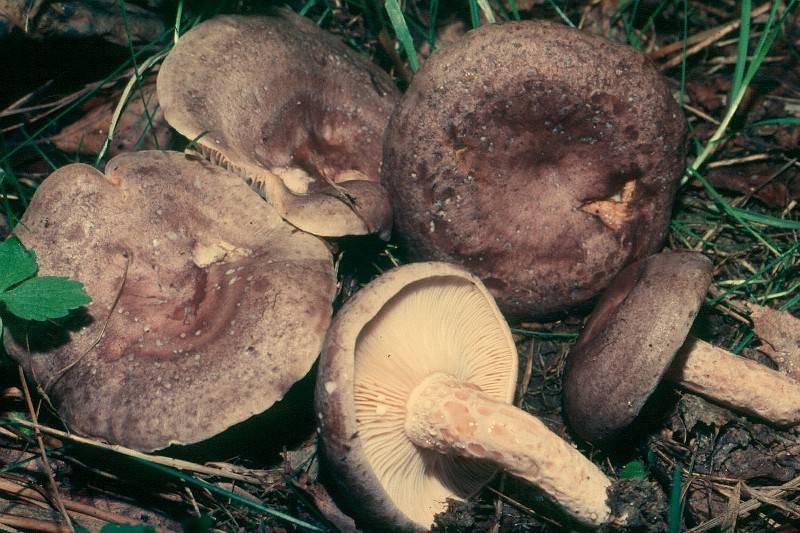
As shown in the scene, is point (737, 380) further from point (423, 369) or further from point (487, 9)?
point (487, 9)

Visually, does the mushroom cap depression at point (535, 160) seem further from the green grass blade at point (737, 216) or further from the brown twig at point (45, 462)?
the brown twig at point (45, 462)

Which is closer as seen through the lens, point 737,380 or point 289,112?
point 737,380

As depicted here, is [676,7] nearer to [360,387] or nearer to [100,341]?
[360,387]

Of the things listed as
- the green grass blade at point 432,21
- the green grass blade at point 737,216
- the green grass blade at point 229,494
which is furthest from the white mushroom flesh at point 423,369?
the green grass blade at point 432,21

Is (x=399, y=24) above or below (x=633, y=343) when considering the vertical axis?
above

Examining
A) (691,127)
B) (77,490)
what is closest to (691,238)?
(691,127)

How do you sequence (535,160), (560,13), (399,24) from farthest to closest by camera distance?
1. (560,13)
2. (399,24)
3. (535,160)

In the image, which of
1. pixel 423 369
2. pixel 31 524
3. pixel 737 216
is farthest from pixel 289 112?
pixel 737 216
